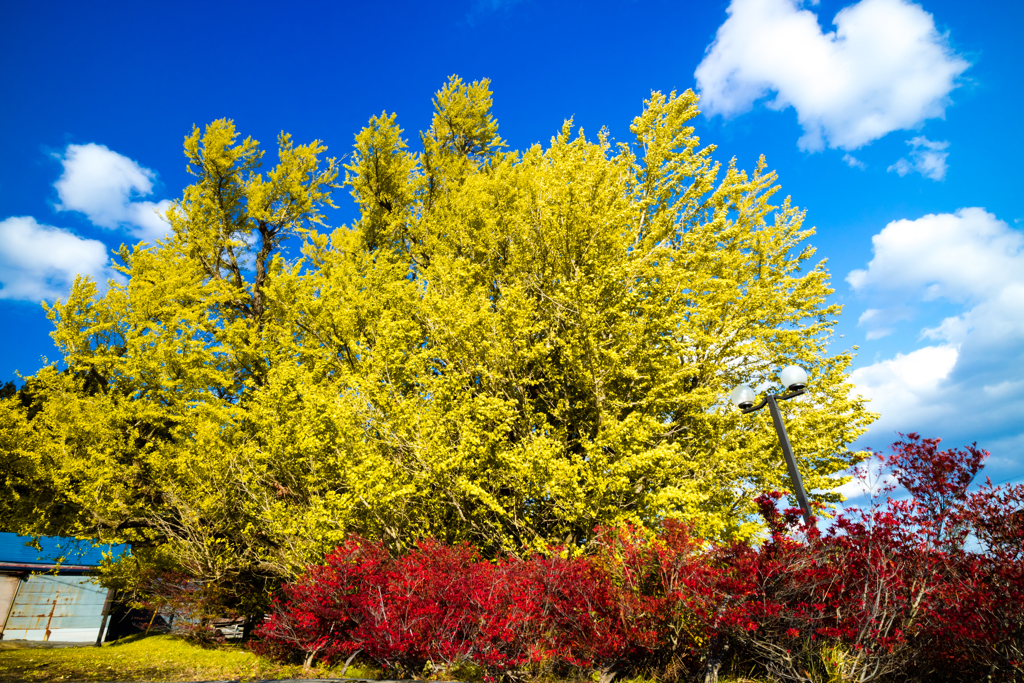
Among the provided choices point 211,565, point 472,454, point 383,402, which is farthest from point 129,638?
point 472,454

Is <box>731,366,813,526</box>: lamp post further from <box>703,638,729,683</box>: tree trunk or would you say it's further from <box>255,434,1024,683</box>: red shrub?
<box>703,638,729,683</box>: tree trunk

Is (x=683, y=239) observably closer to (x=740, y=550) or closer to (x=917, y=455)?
(x=917, y=455)

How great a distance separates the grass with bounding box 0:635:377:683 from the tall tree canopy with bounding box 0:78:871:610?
200 cm

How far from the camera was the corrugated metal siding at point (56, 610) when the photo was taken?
17.5 m

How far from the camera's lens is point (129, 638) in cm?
1734

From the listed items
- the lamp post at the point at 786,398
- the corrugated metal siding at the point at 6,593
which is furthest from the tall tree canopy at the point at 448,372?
the corrugated metal siding at the point at 6,593

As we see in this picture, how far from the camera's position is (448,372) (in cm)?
1093

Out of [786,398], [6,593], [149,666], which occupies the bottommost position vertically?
[6,593]

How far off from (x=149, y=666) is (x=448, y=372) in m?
9.02

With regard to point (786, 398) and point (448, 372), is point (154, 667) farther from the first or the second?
point (786, 398)

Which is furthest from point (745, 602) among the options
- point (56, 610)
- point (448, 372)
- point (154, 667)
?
point (56, 610)

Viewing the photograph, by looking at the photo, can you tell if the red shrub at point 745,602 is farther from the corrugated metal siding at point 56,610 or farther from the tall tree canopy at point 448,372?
the corrugated metal siding at point 56,610

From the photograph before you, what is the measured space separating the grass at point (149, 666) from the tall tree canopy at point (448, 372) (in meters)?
2.00

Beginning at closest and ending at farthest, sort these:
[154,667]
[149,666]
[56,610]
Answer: [154,667]
[149,666]
[56,610]
